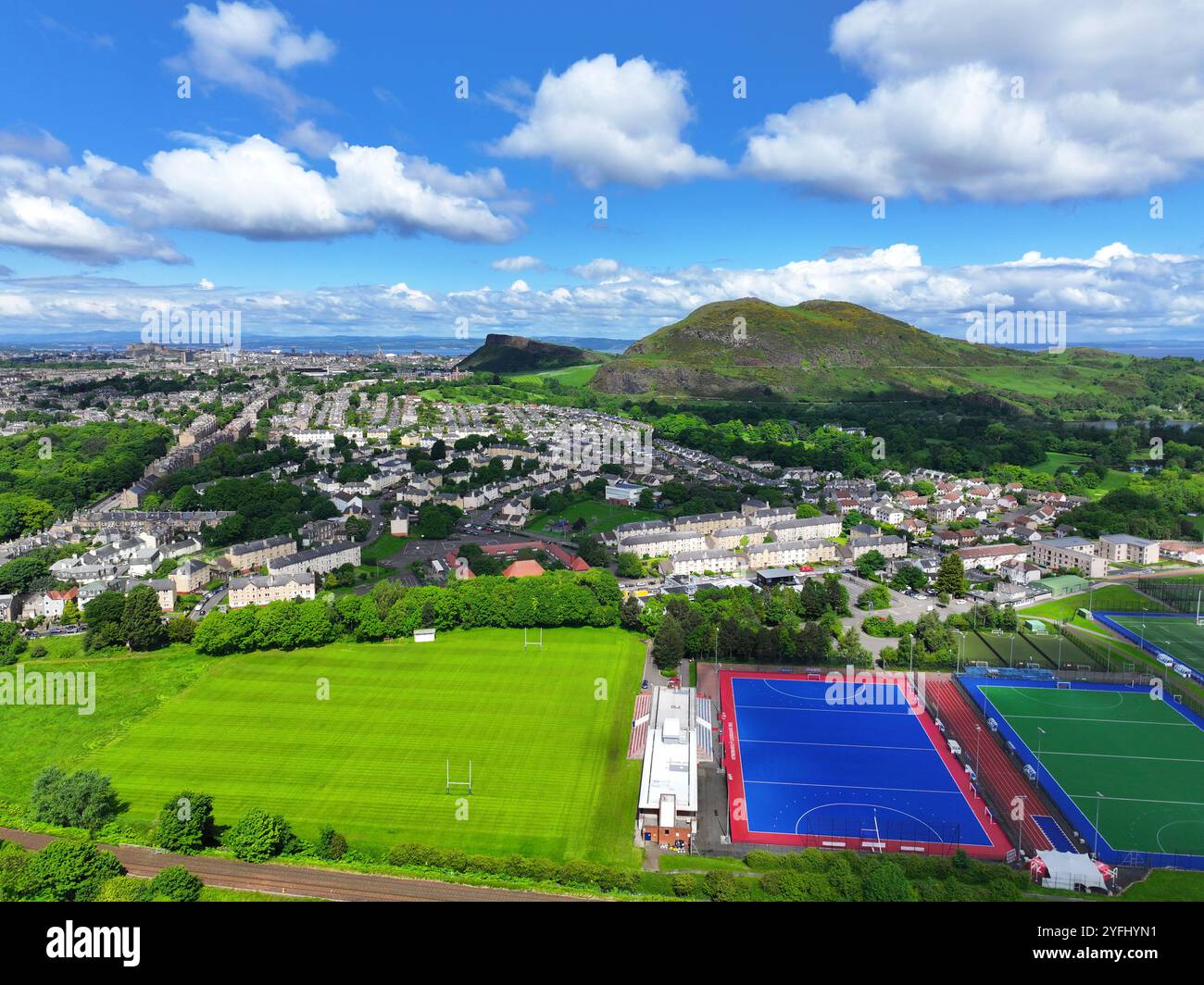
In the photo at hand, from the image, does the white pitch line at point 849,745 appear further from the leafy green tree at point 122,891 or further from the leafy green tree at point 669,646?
the leafy green tree at point 122,891

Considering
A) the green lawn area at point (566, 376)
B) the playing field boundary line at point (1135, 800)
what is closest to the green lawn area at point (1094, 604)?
the playing field boundary line at point (1135, 800)

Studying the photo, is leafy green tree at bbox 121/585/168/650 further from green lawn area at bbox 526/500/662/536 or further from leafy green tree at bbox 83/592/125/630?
green lawn area at bbox 526/500/662/536

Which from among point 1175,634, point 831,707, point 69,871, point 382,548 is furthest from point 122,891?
point 1175,634

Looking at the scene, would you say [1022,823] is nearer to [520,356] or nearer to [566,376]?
[566,376]

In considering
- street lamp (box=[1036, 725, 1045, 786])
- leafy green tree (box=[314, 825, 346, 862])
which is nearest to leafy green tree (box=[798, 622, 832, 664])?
street lamp (box=[1036, 725, 1045, 786])

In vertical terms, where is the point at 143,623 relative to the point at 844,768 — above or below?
above

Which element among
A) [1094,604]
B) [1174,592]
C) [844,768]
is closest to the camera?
[844,768]
